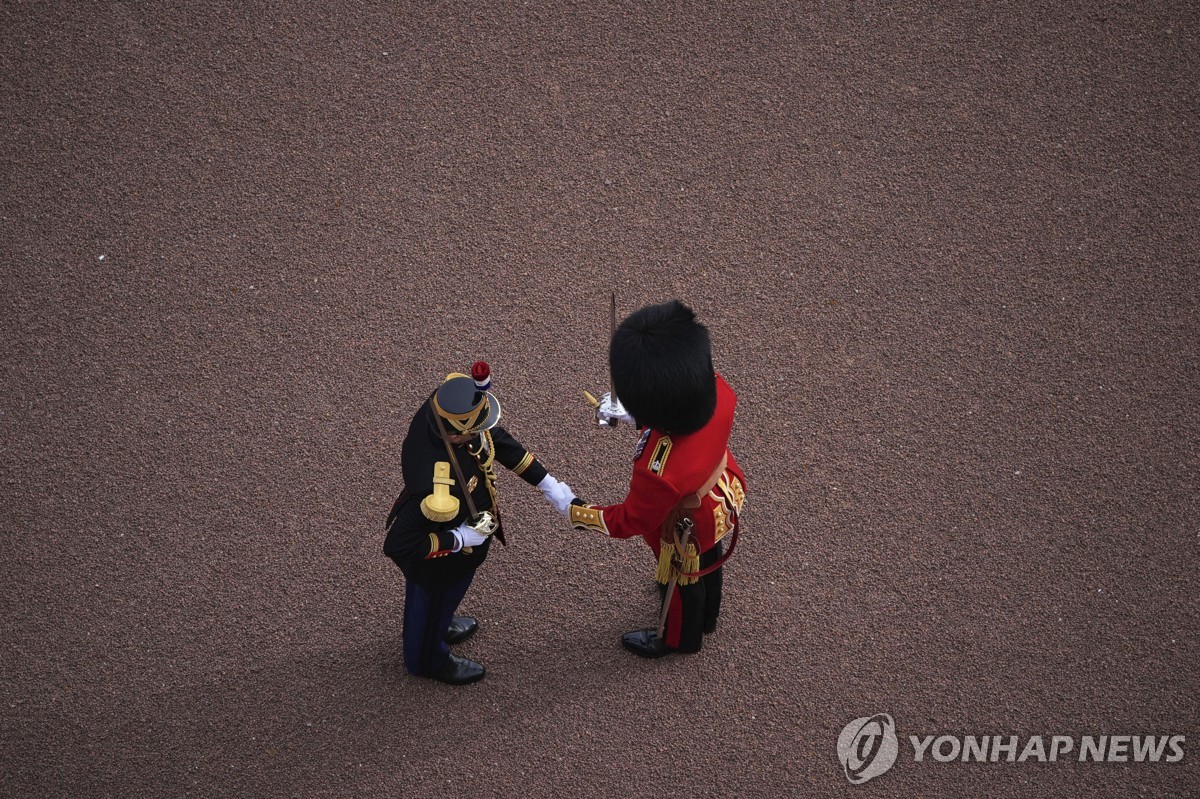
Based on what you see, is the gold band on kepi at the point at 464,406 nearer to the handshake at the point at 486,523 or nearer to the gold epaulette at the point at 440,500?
the gold epaulette at the point at 440,500

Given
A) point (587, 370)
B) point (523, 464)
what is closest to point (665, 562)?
point (523, 464)

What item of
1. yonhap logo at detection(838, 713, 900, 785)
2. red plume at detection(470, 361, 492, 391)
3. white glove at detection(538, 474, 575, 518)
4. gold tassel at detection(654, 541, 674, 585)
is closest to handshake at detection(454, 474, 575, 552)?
white glove at detection(538, 474, 575, 518)

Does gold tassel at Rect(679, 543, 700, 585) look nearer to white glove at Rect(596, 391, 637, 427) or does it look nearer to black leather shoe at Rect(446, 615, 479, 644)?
white glove at Rect(596, 391, 637, 427)

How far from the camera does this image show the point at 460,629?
400cm

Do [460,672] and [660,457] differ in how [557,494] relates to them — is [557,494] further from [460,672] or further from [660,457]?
[460,672]

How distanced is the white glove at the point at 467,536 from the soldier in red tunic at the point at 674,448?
34 cm

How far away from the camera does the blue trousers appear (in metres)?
A: 3.54

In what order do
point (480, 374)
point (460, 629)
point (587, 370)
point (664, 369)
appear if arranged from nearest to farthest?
point (664, 369)
point (480, 374)
point (460, 629)
point (587, 370)

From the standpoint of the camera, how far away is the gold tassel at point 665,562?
11.5 ft

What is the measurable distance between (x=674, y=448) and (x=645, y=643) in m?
1.23

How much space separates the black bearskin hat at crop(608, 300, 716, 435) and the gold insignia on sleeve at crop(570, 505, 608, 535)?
446 mm

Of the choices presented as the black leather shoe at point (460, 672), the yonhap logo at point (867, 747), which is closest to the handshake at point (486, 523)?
the black leather shoe at point (460, 672)

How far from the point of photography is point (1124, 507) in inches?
168

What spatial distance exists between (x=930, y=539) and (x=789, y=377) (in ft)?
3.22
